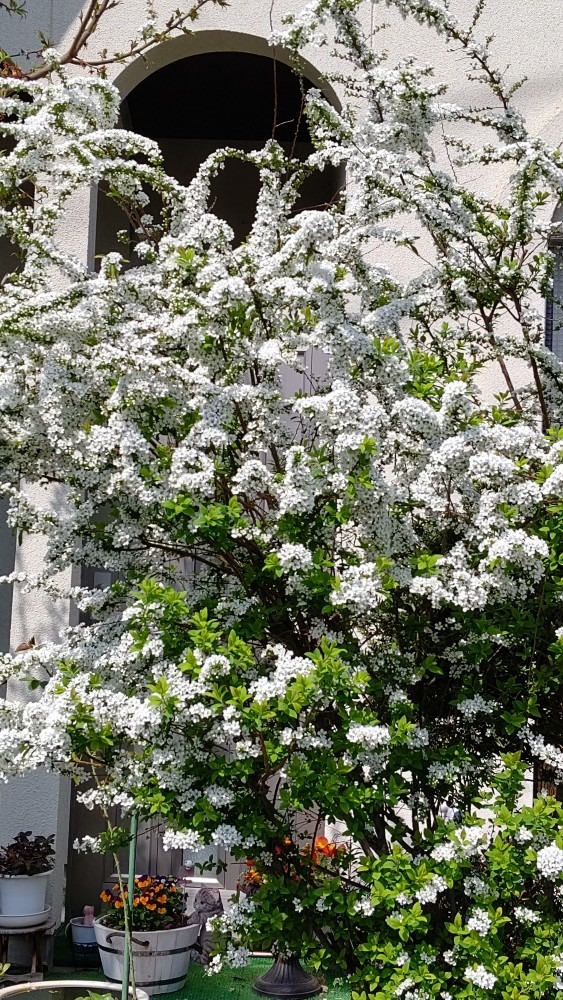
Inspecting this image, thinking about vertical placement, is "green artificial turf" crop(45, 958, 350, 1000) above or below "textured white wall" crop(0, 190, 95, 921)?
below

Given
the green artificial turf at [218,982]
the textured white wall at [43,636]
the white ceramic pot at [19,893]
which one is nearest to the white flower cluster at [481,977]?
the green artificial turf at [218,982]

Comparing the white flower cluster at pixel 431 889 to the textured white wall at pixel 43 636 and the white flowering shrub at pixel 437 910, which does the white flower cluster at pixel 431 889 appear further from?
the textured white wall at pixel 43 636

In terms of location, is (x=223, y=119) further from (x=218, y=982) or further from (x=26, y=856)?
(x=218, y=982)

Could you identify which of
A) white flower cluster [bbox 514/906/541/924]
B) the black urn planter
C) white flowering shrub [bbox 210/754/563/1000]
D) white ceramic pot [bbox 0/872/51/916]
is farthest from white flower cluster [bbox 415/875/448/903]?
white ceramic pot [bbox 0/872/51/916]

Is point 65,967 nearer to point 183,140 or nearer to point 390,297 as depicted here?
point 390,297

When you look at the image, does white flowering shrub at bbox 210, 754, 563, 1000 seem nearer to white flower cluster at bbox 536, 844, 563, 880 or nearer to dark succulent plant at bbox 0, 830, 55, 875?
white flower cluster at bbox 536, 844, 563, 880

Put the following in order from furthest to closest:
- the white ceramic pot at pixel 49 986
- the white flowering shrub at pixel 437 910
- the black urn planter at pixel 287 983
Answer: the black urn planter at pixel 287 983, the white ceramic pot at pixel 49 986, the white flowering shrub at pixel 437 910

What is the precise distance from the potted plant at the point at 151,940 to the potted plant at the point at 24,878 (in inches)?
12.3

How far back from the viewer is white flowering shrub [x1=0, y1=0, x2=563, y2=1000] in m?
3.06

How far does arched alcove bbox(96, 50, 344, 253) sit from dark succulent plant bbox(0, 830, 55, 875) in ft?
12.1

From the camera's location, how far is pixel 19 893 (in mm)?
4977

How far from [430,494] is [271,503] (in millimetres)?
523

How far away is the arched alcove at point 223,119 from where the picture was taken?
652 centimetres

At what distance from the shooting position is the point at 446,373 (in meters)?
3.60
